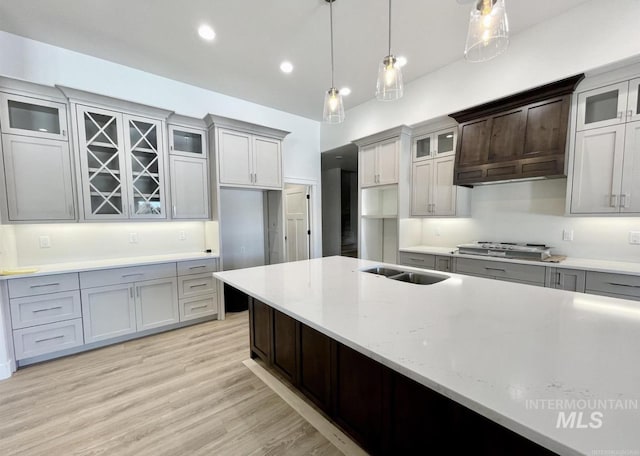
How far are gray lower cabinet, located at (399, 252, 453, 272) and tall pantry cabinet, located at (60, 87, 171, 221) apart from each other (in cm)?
316

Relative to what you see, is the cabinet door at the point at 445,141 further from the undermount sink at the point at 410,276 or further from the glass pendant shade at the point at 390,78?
the undermount sink at the point at 410,276

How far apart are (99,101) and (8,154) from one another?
91 centimetres

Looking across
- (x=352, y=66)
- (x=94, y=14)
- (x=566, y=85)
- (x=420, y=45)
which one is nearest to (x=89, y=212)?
(x=94, y=14)

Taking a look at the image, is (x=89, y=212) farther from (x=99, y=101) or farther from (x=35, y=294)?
(x=99, y=101)

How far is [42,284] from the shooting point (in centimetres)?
242

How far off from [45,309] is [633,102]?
17.9 feet

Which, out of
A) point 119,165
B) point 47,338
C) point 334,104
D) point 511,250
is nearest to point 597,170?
point 511,250

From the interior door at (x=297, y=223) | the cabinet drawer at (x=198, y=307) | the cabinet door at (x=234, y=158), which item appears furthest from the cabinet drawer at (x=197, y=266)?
the interior door at (x=297, y=223)

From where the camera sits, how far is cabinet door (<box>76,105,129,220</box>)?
8.87 ft

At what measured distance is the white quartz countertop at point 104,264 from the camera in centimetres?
244

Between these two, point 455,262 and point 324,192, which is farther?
point 324,192

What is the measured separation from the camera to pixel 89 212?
8.96ft

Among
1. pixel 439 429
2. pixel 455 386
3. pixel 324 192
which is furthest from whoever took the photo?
pixel 324 192

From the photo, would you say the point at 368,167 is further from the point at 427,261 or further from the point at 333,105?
the point at 333,105
